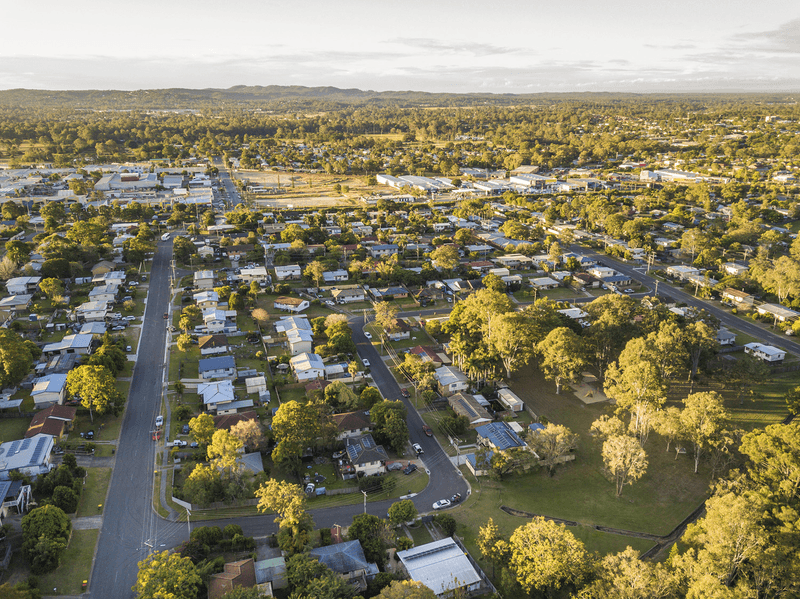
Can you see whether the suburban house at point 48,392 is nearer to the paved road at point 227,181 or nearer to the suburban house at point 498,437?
the suburban house at point 498,437

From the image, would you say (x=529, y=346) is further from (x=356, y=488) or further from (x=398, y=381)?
(x=356, y=488)

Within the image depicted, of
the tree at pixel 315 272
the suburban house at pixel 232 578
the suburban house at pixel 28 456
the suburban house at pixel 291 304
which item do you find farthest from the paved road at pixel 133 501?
the tree at pixel 315 272

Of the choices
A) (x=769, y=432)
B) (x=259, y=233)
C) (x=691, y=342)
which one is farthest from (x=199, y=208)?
(x=769, y=432)

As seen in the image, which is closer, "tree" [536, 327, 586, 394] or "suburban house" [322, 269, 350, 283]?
"tree" [536, 327, 586, 394]

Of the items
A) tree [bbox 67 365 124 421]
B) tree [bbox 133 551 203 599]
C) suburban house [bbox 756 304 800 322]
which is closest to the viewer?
tree [bbox 133 551 203 599]

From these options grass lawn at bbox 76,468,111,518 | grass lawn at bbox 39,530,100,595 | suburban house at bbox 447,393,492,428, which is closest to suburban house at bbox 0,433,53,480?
grass lawn at bbox 76,468,111,518

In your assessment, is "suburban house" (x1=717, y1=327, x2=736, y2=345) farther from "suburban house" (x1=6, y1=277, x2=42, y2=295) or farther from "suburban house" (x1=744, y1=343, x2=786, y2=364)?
→ "suburban house" (x1=6, y1=277, x2=42, y2=295)

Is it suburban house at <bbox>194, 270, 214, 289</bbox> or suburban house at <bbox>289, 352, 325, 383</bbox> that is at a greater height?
suburban house at <bbox>194, 270, 214, 289</bbox>

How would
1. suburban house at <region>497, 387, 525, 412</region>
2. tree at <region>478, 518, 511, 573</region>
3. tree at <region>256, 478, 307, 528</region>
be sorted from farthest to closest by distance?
suburban house at <region>497, 387, 525, 412</region> < tree at <region>256, 478, 307, 528</region> < tree at <region>478, 518, 511, 573</region>
